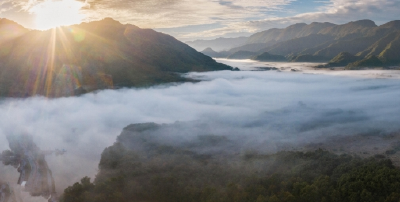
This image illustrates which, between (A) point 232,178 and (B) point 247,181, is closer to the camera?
(B) point 247,181

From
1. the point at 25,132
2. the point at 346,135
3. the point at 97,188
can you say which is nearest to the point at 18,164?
the point at 25,132

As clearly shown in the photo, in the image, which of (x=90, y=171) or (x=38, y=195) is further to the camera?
(x=90, y=171)

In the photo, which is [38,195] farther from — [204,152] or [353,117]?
[353,117]

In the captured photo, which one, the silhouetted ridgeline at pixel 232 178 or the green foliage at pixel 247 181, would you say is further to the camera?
the silhouetted ridgeline at pixel 232 178

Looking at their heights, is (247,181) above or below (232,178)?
above

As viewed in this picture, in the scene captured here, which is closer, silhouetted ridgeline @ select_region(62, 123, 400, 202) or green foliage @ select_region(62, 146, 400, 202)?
green foliage @ select_region(62, 146, 400, 202)

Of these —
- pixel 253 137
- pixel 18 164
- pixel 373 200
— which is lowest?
pixel 18 164

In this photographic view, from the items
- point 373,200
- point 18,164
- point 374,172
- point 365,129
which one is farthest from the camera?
point 365,129

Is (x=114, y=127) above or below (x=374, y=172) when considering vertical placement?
below
